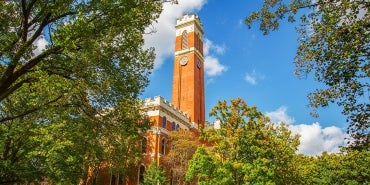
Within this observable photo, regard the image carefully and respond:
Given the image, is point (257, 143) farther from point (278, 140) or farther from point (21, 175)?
point (21, 175)

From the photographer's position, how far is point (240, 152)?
1941 centimetres

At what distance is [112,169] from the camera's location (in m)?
27.9

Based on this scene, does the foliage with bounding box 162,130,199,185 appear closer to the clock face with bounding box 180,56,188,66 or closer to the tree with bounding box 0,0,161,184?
the tree with bounding box 0,0,161,184

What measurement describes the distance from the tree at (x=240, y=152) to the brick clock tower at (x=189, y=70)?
24494 millimetres

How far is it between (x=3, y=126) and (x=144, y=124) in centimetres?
922

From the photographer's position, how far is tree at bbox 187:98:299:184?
716 inches

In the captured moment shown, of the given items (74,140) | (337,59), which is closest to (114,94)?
(74,140)

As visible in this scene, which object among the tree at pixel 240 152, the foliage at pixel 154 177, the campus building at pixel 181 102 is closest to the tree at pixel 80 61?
the tree at pixel 240 152

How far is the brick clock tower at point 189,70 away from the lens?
47447 mm

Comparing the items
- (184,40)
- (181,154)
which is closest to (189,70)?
(184,40)

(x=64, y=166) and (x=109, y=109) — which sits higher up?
(x=109, y=109)

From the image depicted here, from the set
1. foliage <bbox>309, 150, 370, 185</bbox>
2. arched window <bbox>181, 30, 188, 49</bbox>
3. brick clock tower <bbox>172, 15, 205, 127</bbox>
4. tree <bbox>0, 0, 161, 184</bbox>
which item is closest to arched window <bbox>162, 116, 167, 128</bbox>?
brick clock tower <bbox>172, 15, 205, 127</bbox>

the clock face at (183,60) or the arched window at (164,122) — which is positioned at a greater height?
the clock face at (183,60)

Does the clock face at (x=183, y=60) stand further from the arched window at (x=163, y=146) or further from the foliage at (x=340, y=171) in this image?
the foliage at (x=340, y=171)
